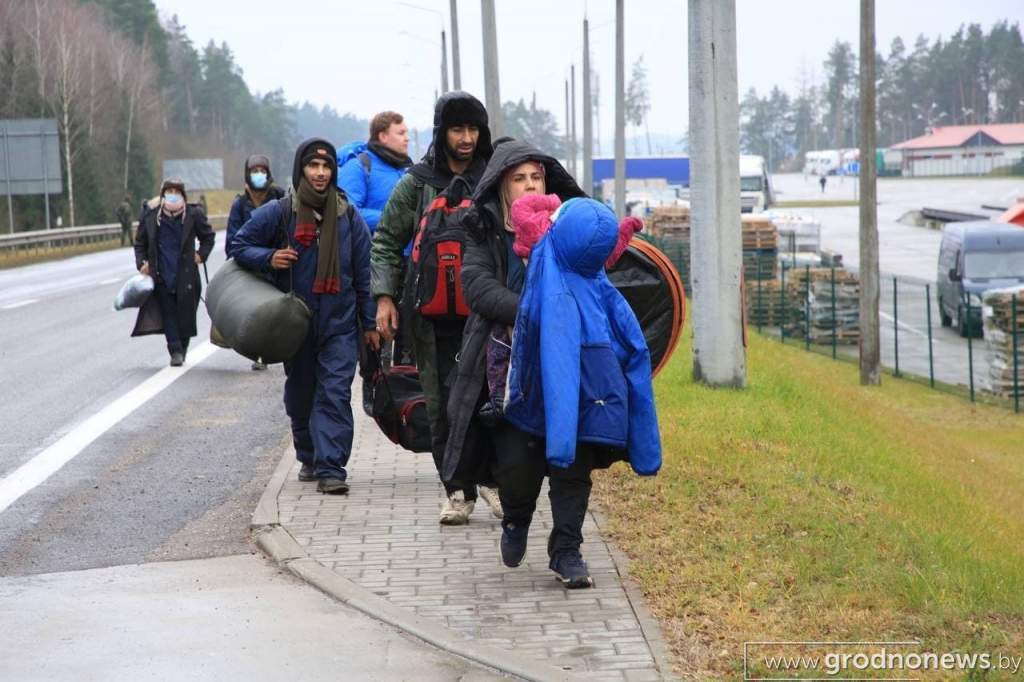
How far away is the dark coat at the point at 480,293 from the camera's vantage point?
6.63 metres

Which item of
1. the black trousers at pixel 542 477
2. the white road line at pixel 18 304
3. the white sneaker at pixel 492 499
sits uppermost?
the black trousers at pixel 542 477

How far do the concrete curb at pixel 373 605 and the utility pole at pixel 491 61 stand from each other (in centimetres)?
1691

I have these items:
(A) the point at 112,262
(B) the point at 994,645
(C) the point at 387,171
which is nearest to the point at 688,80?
(C) the point at 387,171

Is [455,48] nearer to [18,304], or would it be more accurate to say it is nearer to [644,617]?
[18,304]

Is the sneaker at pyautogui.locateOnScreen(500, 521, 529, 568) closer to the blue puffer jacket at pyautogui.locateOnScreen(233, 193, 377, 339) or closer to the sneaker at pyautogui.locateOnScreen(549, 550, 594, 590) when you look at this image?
the sneaker at pyautogui.locateOnScreen(549, 550, 594, 590)

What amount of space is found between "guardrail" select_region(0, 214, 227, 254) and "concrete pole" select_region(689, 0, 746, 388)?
1141 inches

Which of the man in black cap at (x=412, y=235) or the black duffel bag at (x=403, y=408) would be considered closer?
the man in black cap at (x=412, y=235)

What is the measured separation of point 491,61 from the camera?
981 inches

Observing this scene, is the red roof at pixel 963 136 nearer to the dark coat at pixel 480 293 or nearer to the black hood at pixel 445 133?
the black hood at pixel 445 133

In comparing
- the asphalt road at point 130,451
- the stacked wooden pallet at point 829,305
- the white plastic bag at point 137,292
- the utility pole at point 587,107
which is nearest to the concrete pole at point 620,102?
the utility pole at point 587,107

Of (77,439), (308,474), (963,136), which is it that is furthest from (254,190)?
(963,136)

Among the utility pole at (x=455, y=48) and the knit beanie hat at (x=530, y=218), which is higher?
the utility pole at (x=455, y=48)

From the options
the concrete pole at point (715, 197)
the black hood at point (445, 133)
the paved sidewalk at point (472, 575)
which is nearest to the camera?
the paved sidewalk at point (472, 575)
